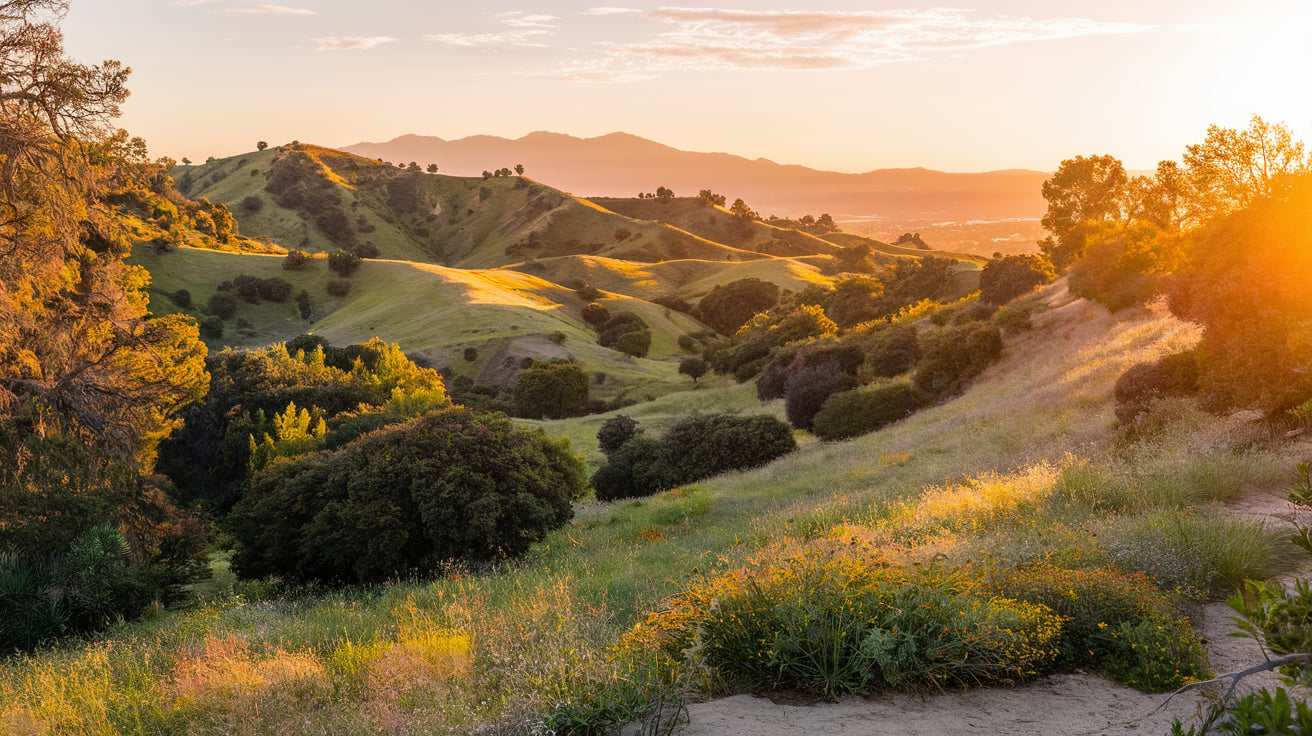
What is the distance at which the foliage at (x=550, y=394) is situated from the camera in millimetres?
53906

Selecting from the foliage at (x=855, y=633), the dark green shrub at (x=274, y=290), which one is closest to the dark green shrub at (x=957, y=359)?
the foliage at (x=855, y=633)

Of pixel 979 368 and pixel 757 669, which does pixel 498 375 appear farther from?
pixel 757 669

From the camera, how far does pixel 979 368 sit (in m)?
34.1

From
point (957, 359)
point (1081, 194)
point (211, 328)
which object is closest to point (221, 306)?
point (211, 328)

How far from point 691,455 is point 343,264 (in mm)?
85209

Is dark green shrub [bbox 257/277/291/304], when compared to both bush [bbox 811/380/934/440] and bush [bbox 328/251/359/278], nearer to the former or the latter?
bush [bbox 328/251/359/278]

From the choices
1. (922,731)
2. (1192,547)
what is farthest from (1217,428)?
(922,731)

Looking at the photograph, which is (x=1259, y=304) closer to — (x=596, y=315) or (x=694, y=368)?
(x=694, y=368)

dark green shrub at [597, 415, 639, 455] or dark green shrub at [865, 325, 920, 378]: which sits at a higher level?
dark green shrub at [865, 325, 920, 378]

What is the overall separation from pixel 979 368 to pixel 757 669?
30.6 m

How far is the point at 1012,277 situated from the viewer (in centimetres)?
5131

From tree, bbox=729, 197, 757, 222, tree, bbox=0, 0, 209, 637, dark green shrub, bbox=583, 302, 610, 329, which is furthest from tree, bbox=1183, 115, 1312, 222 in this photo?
tree, bbox=729, 197, 757, 222

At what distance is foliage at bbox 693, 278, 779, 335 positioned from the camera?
3760 inches

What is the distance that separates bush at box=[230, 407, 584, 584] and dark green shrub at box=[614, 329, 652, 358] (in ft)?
188
